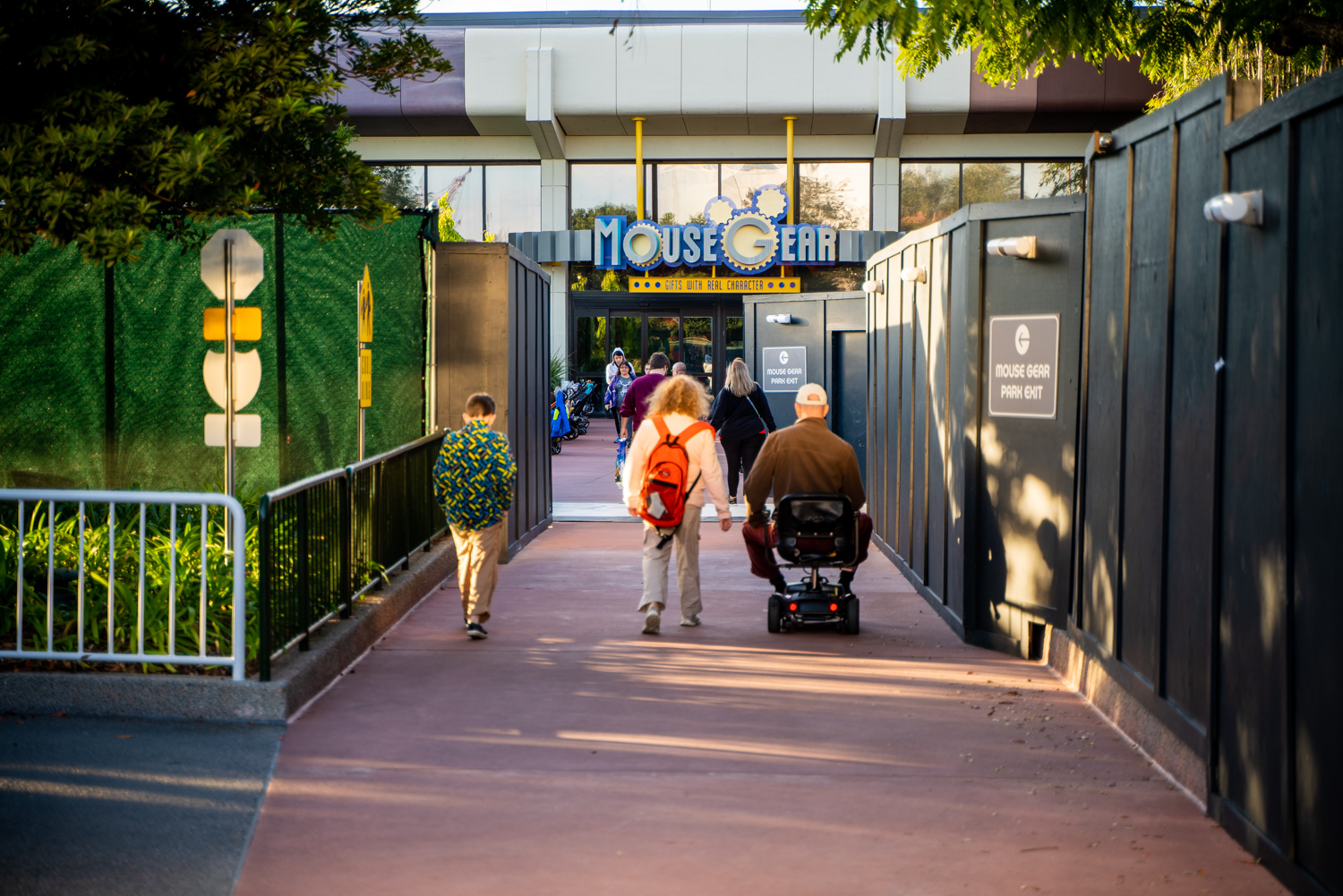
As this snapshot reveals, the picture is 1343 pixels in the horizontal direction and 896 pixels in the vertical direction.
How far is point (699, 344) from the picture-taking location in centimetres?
3403

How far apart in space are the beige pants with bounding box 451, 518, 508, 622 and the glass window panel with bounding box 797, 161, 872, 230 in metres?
25.3

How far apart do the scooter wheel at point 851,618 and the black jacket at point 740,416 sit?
6.14 meters

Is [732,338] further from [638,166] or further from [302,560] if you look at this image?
[302,560]

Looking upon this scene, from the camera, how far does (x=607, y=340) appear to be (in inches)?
1334

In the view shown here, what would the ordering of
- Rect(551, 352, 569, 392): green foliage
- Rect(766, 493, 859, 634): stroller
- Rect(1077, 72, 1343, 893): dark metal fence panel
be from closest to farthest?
Rect(1077, 72, 1343, 893): dark metal fence panel, Rect(766, 493, 859, 634): stroller, Rect(551, 352, 569, 392): green foliage

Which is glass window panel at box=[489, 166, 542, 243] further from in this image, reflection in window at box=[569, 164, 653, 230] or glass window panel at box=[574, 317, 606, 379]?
glass window panel at box=[574, 317, 606, 379]

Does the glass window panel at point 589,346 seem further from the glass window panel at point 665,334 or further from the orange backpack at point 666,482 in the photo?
the orange backpack at point 666,482

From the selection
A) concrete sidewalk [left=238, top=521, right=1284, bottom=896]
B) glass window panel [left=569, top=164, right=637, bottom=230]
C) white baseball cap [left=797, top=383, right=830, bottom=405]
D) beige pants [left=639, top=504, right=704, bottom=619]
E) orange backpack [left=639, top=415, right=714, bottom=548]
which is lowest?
concrete sidewalk [left=238, top=521, right=1284, bottom=896]

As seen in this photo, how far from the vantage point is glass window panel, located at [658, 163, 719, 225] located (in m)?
32.5

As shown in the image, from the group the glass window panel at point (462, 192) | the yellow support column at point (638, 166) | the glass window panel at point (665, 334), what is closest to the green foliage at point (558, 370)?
the glass window panel at point (665, 334)

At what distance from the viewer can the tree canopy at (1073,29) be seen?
8.19 m

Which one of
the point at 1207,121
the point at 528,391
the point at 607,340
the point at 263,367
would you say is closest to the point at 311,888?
the point at 1207,121

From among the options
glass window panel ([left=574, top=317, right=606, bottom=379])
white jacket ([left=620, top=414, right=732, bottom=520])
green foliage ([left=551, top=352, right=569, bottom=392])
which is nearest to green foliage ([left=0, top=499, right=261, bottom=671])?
white jacket ([left=620, top=414, right=732, bottom=520])

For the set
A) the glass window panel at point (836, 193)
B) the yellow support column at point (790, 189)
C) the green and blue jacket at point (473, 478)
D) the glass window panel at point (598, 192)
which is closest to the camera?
the green and blue jacket at point (473, 478)
